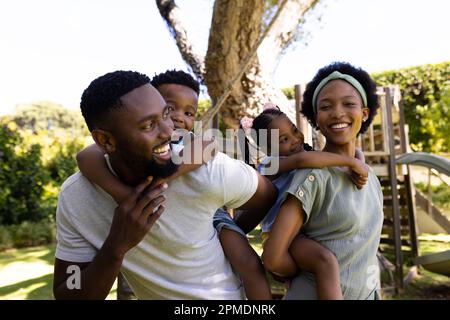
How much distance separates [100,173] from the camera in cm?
130

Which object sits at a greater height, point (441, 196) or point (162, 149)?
point (162, 149)

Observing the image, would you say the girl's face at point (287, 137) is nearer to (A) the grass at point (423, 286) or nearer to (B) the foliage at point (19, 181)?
(A) the grass at point (423, 286)

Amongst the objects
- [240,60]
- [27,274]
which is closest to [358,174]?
[240,60]

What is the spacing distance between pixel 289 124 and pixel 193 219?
751 millimetres

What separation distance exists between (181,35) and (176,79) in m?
3.30

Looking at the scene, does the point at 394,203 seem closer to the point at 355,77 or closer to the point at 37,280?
the point at 355,77

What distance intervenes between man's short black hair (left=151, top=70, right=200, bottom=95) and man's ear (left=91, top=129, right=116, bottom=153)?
53 centimetres

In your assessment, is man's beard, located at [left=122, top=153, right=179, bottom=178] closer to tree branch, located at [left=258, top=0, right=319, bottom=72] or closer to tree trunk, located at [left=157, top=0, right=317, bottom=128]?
tree trunk, located at [left=157, top=0, right=317, bottom=128]

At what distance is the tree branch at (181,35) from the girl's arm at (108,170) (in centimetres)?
338

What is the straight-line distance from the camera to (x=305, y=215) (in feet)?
4.25

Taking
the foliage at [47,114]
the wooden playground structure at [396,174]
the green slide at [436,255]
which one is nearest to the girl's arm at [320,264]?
the wooden playground structure at [396,174]

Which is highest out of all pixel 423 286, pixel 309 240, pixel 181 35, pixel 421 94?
pixel 421 94
